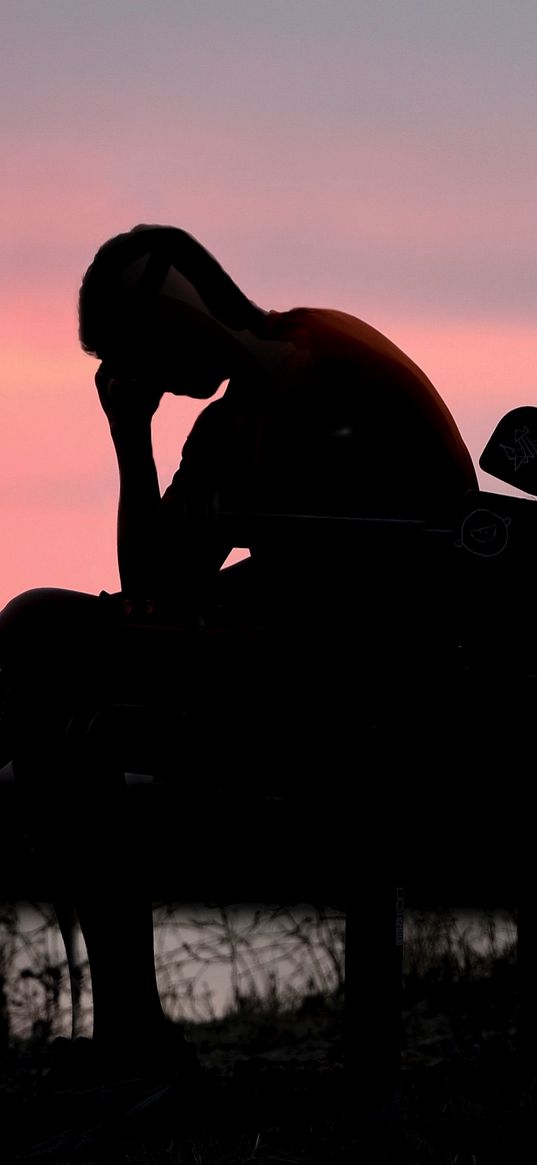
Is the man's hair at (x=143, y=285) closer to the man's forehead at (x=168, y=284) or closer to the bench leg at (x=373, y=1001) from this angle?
the man's forehead at (x=168, y=284)

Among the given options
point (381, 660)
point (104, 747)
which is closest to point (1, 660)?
point (104, 747)

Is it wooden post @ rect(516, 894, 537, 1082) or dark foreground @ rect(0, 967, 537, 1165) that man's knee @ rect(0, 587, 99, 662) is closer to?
dark foreground @ rect(0, 967, 537, 1165)

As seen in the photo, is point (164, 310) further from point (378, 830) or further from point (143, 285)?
point (378, 830)

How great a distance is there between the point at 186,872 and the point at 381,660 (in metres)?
1.74

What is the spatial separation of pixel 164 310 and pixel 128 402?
0.36 meters

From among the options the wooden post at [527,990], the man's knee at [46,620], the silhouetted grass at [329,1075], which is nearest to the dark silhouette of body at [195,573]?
the man's knee at [46,620]

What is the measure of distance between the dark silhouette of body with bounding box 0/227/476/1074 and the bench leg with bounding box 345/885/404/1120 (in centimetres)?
63

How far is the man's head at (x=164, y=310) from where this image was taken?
19.1ft

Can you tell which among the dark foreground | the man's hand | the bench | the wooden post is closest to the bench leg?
the bench

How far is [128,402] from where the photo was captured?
5785 mm

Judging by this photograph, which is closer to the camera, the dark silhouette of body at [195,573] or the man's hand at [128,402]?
the dark silhouette of body at [195,573]

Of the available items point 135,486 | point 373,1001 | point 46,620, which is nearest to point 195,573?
point 135,486

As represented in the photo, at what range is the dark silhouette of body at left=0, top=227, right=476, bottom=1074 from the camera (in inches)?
216

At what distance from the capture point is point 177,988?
6.68m
